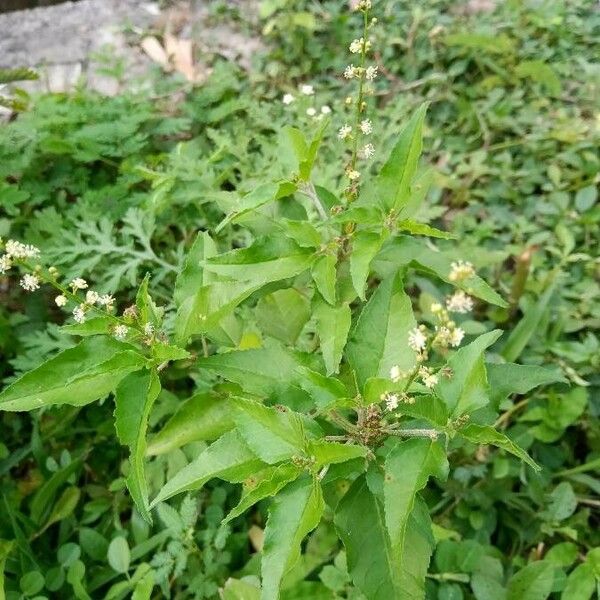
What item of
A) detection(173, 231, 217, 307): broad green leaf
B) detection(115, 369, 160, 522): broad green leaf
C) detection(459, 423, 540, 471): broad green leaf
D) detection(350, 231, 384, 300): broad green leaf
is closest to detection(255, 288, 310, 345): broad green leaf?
detection(173, 231, 217, 307): broad green leaf

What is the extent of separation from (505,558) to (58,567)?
5.29ft

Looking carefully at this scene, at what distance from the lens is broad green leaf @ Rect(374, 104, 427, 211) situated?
145 centimetres

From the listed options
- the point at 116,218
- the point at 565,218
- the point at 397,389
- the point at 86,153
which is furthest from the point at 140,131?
the point at 397,389

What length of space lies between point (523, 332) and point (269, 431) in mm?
1599

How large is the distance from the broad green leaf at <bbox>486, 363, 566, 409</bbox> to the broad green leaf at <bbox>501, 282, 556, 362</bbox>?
3.60 ft

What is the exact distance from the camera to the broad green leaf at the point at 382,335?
149 centimetres

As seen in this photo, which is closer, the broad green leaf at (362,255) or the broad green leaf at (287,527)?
the broad green leaf at (287,527)

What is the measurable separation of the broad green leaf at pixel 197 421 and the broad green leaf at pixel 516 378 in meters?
0.66

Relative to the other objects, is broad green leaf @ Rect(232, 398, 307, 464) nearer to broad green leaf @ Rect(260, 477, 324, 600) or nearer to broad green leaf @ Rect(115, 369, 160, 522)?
broad green leaf @ Rect(260, 477, 324, 600)

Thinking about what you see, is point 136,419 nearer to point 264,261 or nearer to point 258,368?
point 258,368

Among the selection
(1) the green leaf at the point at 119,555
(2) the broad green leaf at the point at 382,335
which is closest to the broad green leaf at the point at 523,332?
(2) the broad green leaf at the point at 382,335

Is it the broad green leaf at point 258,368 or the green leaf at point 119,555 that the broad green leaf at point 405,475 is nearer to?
the broad green leaf at point 258,368

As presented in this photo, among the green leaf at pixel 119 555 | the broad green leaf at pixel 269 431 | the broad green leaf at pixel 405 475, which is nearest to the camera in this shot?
the broad green leaf at pixel 405 475

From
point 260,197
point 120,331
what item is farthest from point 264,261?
point 120,331
